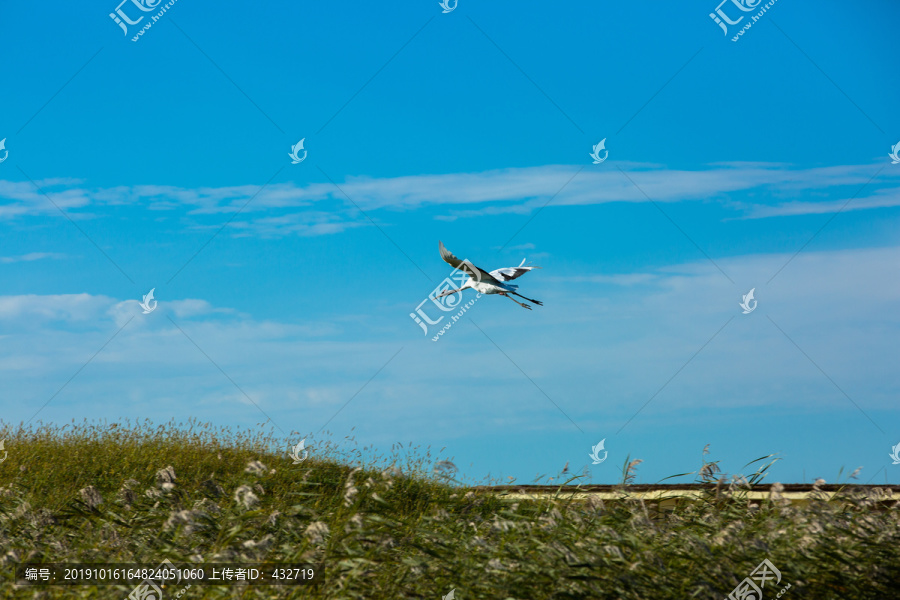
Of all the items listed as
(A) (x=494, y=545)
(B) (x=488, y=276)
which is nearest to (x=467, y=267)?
(B) (x=488, y=276)

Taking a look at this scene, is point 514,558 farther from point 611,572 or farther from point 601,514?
point 601,514

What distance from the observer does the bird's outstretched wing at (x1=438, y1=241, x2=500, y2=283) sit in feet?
30.0

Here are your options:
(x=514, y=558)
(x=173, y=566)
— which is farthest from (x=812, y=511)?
(x=173, y=566)

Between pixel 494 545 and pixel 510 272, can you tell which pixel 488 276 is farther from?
pixel 494 545

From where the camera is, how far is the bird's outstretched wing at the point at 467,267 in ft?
30.0

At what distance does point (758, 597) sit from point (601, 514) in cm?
212

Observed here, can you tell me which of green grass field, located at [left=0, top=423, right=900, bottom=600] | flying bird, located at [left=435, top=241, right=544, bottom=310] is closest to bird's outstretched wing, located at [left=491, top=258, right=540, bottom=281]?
flying bird, located at [left=435, top=241, right=544, bottom=310]

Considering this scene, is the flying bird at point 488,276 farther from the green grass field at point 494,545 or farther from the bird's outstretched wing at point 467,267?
the green grass field at point 494,545

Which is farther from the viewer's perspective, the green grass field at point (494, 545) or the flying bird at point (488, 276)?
the flying bird at point (488, 276)

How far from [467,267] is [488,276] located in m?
0.29

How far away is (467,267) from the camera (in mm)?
9188

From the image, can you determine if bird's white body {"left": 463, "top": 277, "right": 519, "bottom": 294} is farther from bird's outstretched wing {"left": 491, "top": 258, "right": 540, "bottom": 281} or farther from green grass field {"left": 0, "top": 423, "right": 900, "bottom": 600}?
green grass field {"left": 0, "top": 423, "right": 900, "bottom": 600}

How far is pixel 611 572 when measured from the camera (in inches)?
221

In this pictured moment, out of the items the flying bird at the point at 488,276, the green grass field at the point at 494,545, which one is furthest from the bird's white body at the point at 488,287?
the green grass field at the point at 494,545
